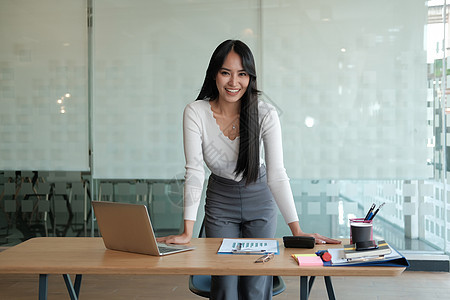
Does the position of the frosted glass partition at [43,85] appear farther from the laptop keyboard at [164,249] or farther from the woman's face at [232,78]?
the laptop keyboard at [164,249]

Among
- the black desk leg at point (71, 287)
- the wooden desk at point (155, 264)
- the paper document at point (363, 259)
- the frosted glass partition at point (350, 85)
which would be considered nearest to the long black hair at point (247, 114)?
the wooden desk at point (155, 264)

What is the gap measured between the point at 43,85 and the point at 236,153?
9.21ft

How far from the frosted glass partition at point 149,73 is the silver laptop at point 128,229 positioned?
7.97 feet

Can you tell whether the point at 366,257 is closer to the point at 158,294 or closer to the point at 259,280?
the point at 259,280

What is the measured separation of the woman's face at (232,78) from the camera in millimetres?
2297

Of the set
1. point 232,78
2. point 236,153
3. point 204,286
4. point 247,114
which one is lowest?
point 204,286

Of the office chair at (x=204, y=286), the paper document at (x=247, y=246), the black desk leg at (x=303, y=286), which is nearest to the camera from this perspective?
the black desk leg at (x=303, y=286)

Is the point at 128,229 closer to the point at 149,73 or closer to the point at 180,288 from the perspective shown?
the point at 180,288

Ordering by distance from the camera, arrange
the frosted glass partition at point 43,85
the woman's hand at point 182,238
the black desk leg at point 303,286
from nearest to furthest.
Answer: the black desk leg at point 303,286, the woman's hand at point 182,238, the frosted glass partition at point 43,85

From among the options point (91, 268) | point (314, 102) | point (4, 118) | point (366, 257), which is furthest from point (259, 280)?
point (4, 118)

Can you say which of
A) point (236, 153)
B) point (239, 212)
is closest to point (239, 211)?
point (239, 212)

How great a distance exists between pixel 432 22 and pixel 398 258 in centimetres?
311

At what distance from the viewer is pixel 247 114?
7.72ft

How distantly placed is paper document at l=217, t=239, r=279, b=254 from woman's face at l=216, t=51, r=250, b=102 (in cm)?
63
